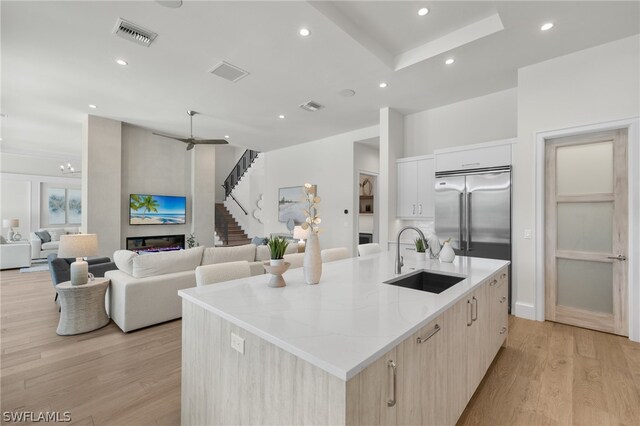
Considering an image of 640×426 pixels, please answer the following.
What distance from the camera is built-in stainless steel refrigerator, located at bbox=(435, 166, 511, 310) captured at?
3.80m

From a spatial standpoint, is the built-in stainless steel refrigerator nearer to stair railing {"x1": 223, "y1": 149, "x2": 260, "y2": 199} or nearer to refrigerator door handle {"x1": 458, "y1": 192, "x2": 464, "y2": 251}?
refrigerator door handle {"x1": 458, "y1": 192, "x2": 464, "y2": 251}

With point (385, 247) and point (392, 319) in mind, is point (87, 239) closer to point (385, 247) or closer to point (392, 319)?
point (392, 319)

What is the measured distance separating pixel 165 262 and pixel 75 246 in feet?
2.95

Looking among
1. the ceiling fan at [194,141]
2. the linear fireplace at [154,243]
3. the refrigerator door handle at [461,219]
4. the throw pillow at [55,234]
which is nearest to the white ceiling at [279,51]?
the ceiling fan at [194,141]

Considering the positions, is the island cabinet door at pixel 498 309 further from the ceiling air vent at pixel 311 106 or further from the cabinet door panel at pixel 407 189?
the ceiling air vent at pixel 311 106

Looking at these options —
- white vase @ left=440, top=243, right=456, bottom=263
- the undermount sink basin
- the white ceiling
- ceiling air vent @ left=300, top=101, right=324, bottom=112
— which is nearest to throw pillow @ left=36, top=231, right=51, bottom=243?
the white ceiling

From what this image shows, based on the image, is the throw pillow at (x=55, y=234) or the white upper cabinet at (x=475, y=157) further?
the throw pillow at (x=55, y=234)

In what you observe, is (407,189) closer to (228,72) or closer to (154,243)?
(228,72)

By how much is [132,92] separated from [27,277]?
177 inches

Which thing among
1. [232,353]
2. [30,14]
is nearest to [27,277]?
[30,14]

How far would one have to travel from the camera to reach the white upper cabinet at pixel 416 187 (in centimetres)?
486

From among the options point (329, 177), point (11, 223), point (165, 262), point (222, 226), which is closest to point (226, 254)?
point (165, 262)

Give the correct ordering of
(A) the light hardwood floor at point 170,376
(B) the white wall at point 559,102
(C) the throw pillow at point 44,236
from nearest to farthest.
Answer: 1. (A) the light hardwood floor at point 170,376
2. (B) the white wall at point 559,102
3. (C) the throw pillow at point 44,236

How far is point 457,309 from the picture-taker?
5.33 ft
